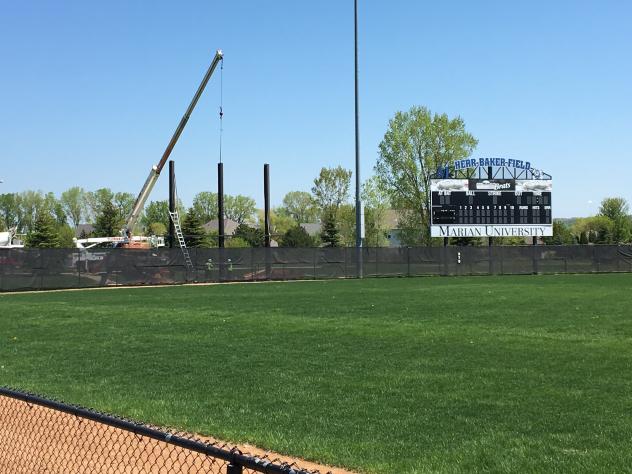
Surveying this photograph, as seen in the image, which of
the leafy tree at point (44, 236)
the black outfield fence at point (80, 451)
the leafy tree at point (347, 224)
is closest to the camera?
the black outfield fence at point (80, 451)

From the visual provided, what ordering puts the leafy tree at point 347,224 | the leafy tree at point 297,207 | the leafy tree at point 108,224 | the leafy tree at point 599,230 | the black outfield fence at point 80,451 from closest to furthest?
1. the black outfield fence at point 80,451
2. the leafy tree at point 108,224
3. the leafy tree at point 347,224
4. the leafy tree at point 599,230
5. the leafy tree at point 297,207

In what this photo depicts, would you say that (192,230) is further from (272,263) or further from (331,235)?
(272,263)

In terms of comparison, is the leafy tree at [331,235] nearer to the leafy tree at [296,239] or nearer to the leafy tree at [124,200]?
the leafy tree at [296,239]

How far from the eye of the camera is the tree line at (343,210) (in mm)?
66062

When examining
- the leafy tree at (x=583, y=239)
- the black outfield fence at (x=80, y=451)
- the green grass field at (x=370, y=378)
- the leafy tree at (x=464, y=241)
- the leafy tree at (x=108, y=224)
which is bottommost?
the black outfield fence at (x=80, y=451)

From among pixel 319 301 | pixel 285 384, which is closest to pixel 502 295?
pixel 319 301

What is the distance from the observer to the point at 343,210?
284 feet

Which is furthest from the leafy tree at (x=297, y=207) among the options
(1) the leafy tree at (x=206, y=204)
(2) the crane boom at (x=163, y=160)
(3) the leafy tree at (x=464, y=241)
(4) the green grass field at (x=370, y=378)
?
(4) the green grass field at (x=370, y=378)

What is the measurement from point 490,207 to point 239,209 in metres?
78.3

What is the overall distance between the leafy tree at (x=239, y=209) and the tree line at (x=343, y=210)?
0.61 feet

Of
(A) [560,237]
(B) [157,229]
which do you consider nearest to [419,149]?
(A) [560,237]

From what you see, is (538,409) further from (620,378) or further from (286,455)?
(286,455)

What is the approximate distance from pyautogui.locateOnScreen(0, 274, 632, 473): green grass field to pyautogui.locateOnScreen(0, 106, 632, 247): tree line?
117 ft

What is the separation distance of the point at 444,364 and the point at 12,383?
6122 millimetres
